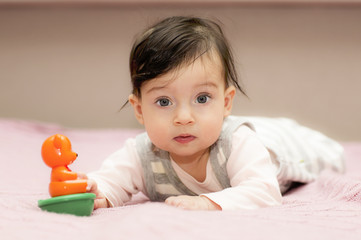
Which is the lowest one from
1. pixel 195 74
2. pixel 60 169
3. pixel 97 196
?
pixel 97 196

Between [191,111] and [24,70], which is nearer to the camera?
[191,111]

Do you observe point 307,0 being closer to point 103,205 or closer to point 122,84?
point 122,84

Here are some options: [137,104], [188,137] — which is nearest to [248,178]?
[188,137]

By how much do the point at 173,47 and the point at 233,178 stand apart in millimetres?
292

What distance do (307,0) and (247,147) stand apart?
4.21 ft

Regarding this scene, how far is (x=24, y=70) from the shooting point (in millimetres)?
2223

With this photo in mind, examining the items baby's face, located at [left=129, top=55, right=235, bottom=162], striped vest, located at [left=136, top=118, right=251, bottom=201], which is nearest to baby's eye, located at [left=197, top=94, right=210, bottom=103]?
baby's face, located at [left=129, top=55, right=235, bottom=162]

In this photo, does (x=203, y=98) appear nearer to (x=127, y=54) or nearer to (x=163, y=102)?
(x=163, y=102)

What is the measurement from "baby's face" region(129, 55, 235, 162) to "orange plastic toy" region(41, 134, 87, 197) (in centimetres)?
19

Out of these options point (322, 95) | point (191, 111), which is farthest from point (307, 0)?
point (191, 111)

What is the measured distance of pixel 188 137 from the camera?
0.88m

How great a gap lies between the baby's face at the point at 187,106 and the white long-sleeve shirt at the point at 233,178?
3.1 inches

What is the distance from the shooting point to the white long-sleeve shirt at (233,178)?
839mm

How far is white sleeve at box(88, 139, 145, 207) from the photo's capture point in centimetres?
97
